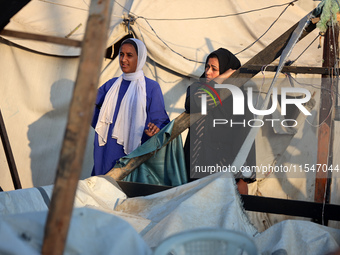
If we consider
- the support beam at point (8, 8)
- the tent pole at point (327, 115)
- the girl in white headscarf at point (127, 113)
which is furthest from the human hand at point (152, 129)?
the support beam at point (8, 8)

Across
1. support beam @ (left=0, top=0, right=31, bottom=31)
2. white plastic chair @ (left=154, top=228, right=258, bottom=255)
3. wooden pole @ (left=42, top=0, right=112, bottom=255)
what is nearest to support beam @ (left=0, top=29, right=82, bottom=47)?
wooden pole @ (left=42, top=0, right=112, bottom=255)

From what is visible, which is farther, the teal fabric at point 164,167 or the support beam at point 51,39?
the teal fabric at point 164,167

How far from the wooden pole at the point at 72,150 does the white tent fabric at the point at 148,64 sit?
3.54 metres

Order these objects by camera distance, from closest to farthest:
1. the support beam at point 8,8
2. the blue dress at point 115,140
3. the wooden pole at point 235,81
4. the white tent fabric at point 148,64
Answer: the support beam at point 8,8 < the wooden pole at point 235,81 < the blue dress at point 115,140 < the white tent fabric at point 148,64

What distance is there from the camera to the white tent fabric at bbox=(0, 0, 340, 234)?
4.82 metres

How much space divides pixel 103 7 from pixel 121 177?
79.1 inches

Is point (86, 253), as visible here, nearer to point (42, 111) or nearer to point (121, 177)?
point (121, 177)

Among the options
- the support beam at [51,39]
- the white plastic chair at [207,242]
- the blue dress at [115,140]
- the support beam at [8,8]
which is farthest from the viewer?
the blue dress at [115,140]

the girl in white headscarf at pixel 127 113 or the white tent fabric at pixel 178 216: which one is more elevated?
the girl in white headscarf at pixel 127 113

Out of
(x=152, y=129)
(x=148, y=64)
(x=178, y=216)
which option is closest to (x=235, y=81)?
(x=152, y=129)

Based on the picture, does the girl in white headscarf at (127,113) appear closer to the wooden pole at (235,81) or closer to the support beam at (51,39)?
the wooden pole at (235,81)

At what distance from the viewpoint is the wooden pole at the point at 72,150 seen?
52.1 inches

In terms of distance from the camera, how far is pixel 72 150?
4.33ft

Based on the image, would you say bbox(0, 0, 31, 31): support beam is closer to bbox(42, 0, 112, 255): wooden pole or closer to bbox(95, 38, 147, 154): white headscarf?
bbox(42, 0, 112, 255): wooden pole
